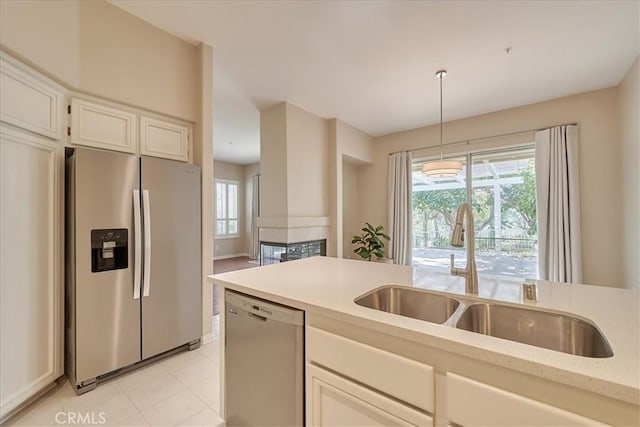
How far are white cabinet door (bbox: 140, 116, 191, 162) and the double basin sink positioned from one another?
7.52 feet

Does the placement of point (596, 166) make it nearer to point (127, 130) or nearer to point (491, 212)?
point (491, 212)

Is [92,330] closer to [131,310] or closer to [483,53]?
[131,310]

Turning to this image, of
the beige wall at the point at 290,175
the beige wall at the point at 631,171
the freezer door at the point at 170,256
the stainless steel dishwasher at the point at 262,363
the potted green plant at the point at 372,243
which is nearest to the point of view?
the stainless steel dishwasher at the point at 262,363

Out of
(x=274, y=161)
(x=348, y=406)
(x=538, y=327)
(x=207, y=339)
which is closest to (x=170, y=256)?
(x=207, y=339)

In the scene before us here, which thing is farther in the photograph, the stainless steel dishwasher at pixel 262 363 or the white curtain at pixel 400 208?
the white curtain at pixel 400 208

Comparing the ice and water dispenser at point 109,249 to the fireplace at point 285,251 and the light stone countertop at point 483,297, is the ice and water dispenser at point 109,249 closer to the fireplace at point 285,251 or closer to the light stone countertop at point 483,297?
the light stone countertop at point 483,297

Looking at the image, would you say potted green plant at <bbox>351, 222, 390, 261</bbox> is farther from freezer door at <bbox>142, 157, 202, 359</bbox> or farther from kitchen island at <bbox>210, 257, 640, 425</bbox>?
kitchen island at <bbox>210, 257, 640, 425</bbox>

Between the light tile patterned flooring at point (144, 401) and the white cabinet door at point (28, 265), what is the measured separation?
0.15 metres

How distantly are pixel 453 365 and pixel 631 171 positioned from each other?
148 inches

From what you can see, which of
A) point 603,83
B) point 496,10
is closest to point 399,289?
point 496,10

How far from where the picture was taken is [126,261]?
6.68 ft

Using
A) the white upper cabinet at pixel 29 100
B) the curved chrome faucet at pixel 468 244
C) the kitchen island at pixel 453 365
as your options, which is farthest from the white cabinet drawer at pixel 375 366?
the white upper cabinet at pixel 29 100

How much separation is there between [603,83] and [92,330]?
5778 millimetres

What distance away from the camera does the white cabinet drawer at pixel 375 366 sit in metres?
0.83
